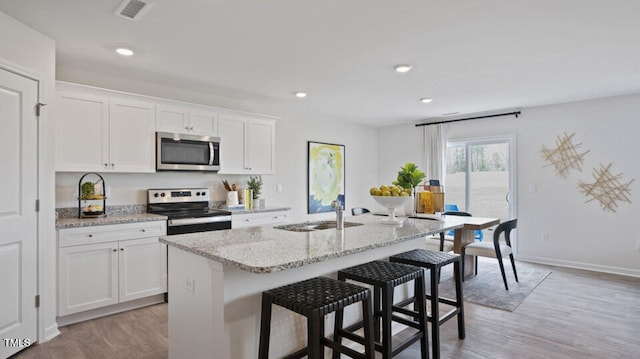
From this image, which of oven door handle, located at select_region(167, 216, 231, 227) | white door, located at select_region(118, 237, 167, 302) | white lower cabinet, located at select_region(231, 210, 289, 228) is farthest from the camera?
white lower cabinet, located at select_region(231, 210, 289, 228)

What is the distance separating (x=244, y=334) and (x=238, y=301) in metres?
0.19

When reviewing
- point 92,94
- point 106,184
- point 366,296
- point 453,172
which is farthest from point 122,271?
point 453,172

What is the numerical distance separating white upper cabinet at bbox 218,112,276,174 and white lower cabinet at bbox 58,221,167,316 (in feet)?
4.14

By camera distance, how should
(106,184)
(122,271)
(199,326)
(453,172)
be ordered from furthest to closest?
(453,172)
(106,184)
(122,271)
(199,326)

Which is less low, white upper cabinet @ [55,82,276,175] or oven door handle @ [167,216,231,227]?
white upper cabinet @ [55,82,276,175]

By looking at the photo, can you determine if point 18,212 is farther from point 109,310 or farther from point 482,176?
point 482,176

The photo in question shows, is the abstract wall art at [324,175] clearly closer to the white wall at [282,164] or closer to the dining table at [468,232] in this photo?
the white wall at [282,164]

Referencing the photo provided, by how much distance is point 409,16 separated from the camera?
239 centimetres

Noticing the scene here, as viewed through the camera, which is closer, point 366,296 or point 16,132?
point 366,296

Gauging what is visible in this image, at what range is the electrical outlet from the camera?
76.3 inches

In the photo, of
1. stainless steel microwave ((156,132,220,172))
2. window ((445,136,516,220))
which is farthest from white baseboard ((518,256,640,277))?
stainless steel microwave ((156,132,220,172))

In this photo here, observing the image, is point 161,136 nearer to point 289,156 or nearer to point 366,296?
point 289,156

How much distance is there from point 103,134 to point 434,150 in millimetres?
5038

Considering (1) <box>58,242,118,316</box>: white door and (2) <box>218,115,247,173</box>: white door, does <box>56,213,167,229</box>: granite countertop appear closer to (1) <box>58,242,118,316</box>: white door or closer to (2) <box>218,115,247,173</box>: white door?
(1) <box>58,242,118,316</box>: white door
